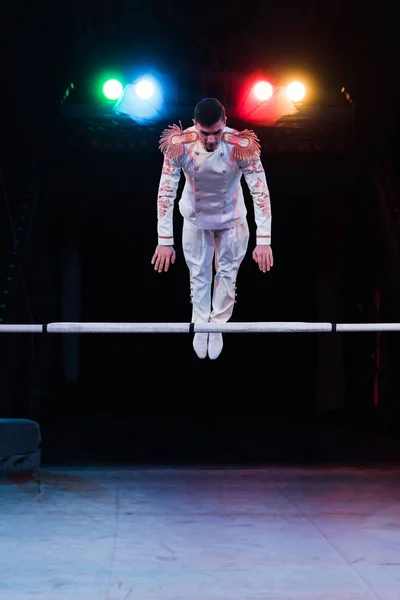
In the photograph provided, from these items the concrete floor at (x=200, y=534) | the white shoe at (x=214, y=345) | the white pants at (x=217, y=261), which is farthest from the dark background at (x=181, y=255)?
the white pants at (x=217, y=261)

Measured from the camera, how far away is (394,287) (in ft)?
29.4

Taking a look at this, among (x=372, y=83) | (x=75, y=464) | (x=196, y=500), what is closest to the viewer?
(x=196, y=500)

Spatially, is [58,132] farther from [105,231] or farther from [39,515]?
[39,515]

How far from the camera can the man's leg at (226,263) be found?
4.76 meters

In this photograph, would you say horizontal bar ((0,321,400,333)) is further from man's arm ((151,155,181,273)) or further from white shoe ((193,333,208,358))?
white shoe ((193,333,208,358))

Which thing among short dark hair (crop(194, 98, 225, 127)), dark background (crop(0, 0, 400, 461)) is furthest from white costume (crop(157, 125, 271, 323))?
dark background (crop(0, 0, 400, 461))

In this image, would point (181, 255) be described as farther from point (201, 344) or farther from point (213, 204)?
point (213, 204)

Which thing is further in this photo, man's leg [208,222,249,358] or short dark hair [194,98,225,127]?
man's leg [208,222,249,358]

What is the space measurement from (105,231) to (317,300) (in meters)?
2.86

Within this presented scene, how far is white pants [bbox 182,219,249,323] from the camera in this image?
476cm

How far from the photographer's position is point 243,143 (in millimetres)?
4566

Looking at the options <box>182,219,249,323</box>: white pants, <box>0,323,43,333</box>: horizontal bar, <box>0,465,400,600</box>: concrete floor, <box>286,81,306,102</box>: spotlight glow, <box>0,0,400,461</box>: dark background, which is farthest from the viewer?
<box>0,0,400,461</box>: dark background

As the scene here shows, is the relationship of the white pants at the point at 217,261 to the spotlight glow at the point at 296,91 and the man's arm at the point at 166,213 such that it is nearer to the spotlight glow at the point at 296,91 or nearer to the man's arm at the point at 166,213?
the man's arm at the point at 166,213

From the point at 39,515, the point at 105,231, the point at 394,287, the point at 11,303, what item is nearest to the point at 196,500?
the point at 39,515
